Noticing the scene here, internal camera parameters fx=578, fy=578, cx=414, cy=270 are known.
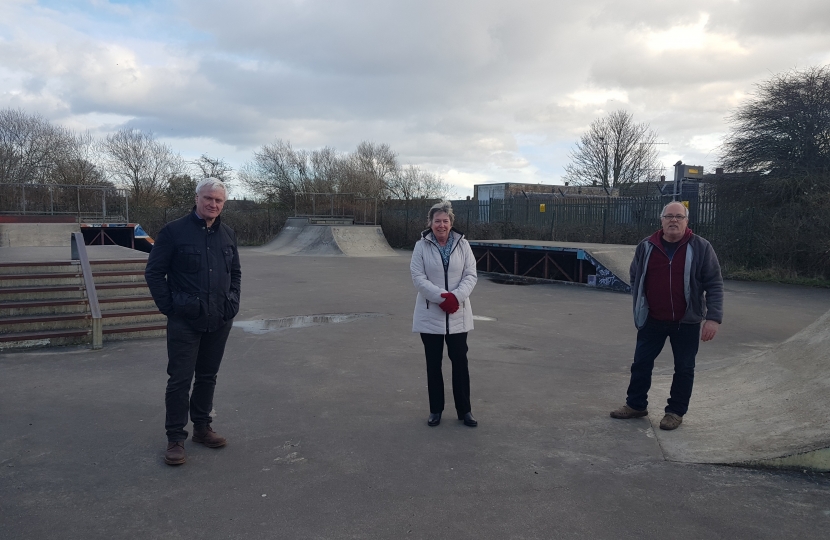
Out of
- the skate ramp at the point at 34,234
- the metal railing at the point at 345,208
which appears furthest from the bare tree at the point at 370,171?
the skate ramp at the point at 34,234

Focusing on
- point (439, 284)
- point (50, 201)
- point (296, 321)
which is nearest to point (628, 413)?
point (439, 284)

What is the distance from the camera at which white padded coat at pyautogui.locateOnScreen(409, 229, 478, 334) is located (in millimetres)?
4371

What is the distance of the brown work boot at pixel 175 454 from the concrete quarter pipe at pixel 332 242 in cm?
2044

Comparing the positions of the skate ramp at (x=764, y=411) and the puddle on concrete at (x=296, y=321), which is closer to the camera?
the skate ramp at (x=764, y=411)

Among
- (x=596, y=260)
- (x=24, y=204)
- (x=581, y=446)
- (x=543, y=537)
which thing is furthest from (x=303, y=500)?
(x=24, y=204)

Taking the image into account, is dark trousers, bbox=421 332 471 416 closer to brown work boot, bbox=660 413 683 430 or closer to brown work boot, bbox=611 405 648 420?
brown work boot, bbox=611 405 648 420

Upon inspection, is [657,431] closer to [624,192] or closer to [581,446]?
[581,446]

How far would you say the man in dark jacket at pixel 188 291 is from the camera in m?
3.75

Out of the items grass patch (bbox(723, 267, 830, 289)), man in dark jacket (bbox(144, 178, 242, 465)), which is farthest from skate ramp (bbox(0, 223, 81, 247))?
grass patch (bbox(723, 267, 830, 289))

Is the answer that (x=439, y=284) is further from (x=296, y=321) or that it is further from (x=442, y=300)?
(x=296, y=321)

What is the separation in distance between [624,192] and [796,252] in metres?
19.6

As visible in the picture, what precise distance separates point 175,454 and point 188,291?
41.9 inches

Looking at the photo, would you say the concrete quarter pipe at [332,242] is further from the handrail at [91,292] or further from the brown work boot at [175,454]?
the brown work boot at [175,454]

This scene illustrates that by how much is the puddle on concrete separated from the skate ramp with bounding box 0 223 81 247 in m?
13.8
